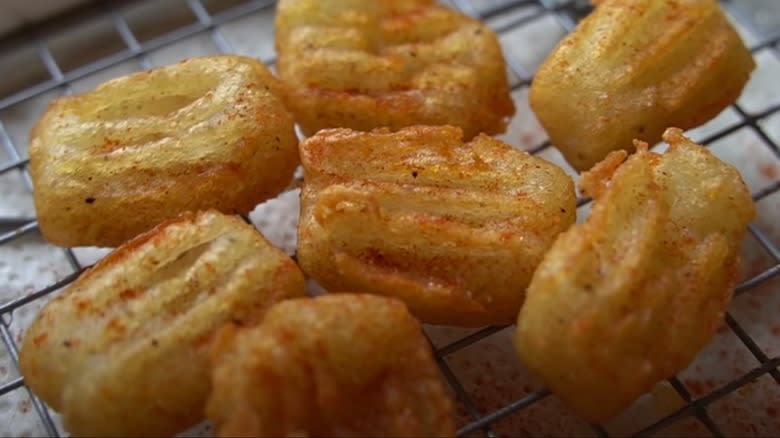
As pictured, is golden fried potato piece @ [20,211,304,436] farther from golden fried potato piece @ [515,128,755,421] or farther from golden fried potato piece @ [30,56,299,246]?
golden fried potato piece @ [515,128,755,421]

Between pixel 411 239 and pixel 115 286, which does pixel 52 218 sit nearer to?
pixel 115 286

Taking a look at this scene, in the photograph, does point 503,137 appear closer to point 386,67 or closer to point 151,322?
point 386,67

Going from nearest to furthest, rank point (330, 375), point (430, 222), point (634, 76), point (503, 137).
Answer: point (330, 375), point (430, 222), point (634, 76), point (503, 137)

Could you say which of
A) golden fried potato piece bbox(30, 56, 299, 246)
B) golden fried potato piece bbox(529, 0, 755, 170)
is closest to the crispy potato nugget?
golden fried potato piece bbox(30, 56, 299, 246)

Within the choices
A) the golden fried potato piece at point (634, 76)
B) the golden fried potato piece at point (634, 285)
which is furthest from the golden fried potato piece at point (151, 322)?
the golden fried potato piece at point (634, 76)

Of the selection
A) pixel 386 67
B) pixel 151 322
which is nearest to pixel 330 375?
pixel 151 322

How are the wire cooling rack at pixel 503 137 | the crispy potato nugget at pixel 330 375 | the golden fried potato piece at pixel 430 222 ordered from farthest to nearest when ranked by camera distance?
the wire cooling rack at pixel 503 137 → the golden fried potato piece at pixel 430 222 → the crispy potato nugget at pixel 330 375

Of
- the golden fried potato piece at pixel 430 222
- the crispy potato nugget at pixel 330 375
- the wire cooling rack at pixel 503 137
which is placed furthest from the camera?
the wire cooling rack at pixel 503 137

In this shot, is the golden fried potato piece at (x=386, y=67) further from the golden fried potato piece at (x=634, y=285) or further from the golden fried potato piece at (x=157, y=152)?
the golden fried potato piece at (x=634, y=285)
